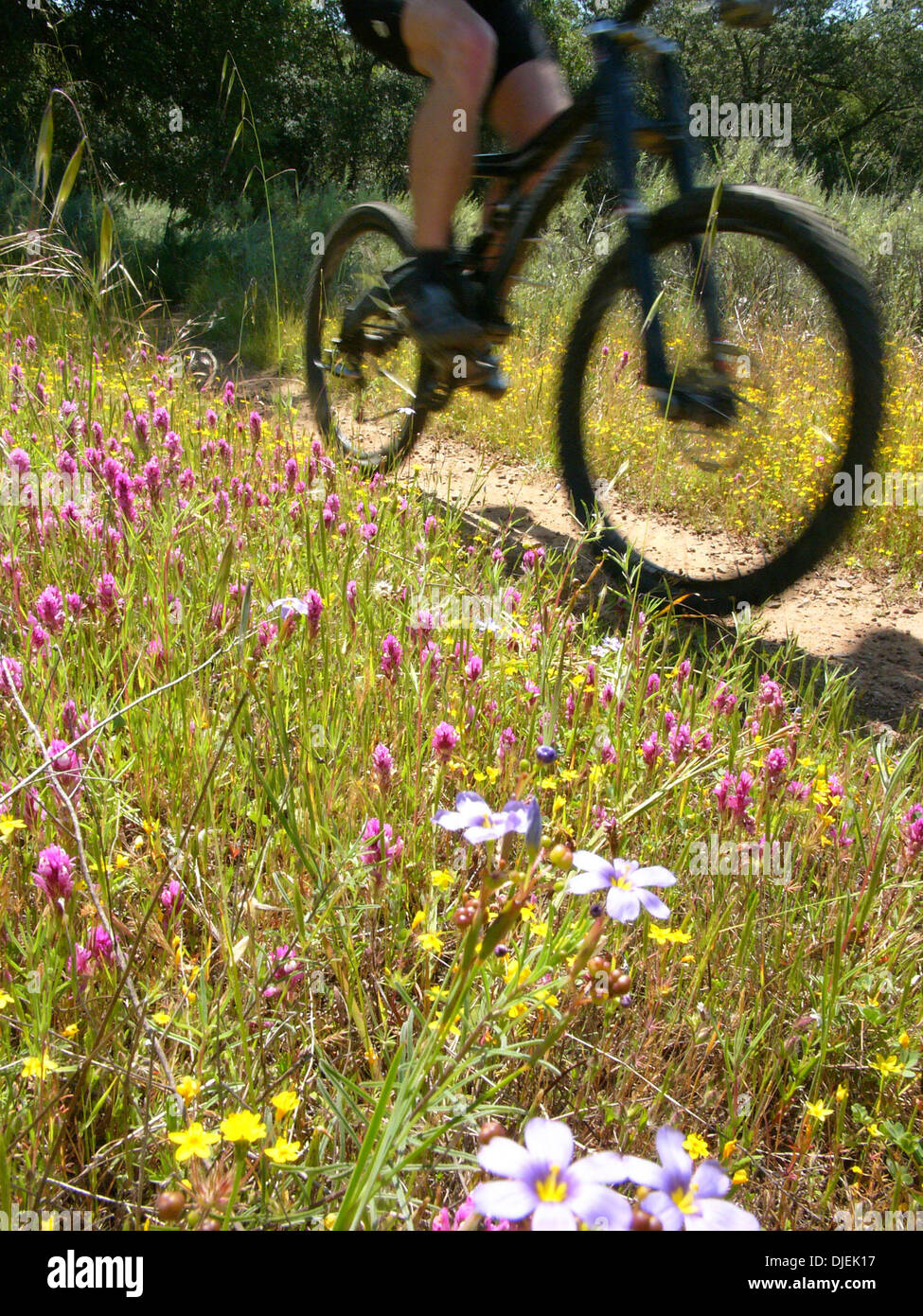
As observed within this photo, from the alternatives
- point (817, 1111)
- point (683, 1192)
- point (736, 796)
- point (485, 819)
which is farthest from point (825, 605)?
point (683, 1192)

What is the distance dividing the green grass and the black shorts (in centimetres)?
246

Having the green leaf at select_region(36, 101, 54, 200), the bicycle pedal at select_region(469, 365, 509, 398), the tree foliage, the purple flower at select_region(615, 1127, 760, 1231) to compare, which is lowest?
the purple flower at select_region(615, 1127, 760, 1231)

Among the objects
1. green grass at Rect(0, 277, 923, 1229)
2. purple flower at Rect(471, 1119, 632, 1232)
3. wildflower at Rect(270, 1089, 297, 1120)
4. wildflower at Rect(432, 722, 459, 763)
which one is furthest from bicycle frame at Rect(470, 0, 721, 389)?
purple flower at Rect(471, 1119, 632, 1232)

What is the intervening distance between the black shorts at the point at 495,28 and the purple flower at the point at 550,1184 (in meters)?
4.07

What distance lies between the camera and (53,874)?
1.09 meters

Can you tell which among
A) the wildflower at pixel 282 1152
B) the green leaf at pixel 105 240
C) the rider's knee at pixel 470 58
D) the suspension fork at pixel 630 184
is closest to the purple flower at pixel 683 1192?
the wildflower at pixel 282 1152

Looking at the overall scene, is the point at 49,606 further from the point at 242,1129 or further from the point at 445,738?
the point at 242,1129

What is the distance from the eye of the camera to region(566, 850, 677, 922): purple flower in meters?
0.81

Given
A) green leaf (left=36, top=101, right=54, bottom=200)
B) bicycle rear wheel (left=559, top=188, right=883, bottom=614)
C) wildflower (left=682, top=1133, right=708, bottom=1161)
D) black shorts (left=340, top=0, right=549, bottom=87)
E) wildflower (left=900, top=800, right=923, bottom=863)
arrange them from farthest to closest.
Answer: black shorts (left=340, top=0, right=549, bottom=87)
bicycle rear wheel (left=559, top=188, right=883, bottom=614)
green leaf (left=36, top=101, right=54, bottom=200)
wildflower (left=900, top=800, right=923, bottom=863)
wildflower (left=682, top=1133, right=708, bottom=1161)

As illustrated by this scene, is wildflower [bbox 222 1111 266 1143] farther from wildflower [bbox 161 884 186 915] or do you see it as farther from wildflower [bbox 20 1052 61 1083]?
wildflower [bbox 161 884 186 915]

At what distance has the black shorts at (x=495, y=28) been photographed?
354 centimetres

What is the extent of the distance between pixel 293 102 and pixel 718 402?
2523 centimetres
